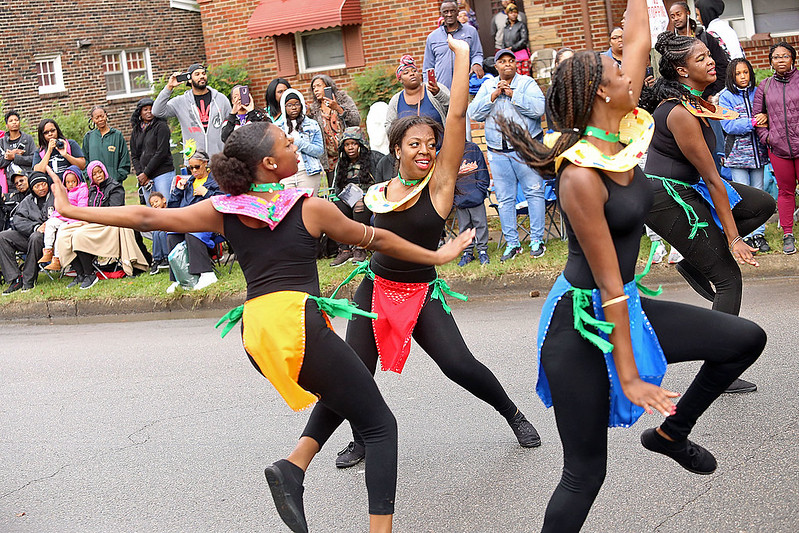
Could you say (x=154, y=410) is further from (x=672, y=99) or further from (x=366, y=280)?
(x=672, y=99)

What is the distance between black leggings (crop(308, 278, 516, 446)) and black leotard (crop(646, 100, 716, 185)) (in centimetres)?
155

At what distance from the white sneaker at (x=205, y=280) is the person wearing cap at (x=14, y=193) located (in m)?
3.63

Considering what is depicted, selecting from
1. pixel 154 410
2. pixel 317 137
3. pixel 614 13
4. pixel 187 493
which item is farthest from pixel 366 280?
pixel 614 13

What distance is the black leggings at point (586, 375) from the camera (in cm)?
343

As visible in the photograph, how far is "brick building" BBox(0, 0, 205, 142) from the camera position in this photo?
24.1m

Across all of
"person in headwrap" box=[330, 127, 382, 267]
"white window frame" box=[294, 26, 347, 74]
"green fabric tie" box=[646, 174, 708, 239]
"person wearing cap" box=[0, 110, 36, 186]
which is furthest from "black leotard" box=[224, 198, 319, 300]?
"white window frame" box=[294, 26, 347, 74]

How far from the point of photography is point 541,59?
14250mm

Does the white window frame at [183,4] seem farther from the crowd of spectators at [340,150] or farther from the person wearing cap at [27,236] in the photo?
the person wearing cap at [27,236]

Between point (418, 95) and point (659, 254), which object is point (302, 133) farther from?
point (659, 254)

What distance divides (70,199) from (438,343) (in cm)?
877

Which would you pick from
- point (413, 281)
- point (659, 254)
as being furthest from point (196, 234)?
point (413, 281)

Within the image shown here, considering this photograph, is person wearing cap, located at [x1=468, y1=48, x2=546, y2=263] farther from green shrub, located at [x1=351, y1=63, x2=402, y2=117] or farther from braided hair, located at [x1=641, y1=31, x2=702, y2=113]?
green shrub, located at [x1=351, y1=63, x2=402, y2=117]

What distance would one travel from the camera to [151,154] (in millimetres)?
12680

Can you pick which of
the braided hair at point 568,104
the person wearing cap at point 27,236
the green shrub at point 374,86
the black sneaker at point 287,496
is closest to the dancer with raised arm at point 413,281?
the black sneaker at point 287,496
